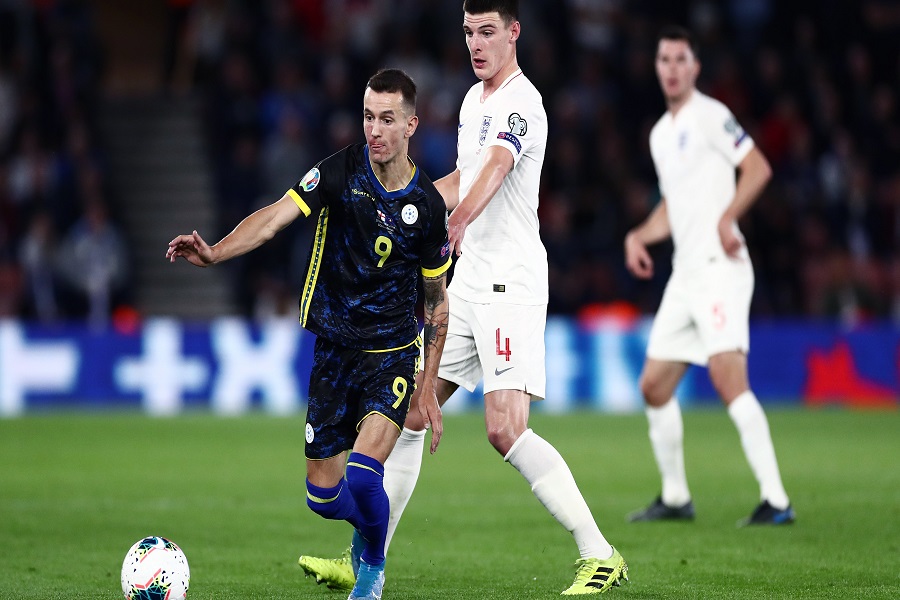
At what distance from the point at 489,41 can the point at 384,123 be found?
2.64ft

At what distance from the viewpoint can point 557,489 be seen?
6.19m

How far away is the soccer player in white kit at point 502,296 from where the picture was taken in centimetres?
619

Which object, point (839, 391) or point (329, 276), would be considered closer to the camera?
point (329, 276)

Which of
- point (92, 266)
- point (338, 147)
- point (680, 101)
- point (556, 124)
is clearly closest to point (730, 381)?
point (680, 101)

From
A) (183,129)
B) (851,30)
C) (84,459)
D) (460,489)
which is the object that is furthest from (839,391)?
(183,129)

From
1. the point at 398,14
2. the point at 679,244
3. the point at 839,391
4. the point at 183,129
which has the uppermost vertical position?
the point at 398,14

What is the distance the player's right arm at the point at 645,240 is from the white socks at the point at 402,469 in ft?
9.15

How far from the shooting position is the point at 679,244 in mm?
8820

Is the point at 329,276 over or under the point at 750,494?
over

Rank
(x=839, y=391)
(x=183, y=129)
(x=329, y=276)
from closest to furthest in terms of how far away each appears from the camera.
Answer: (x=329, y=276) < (x=839, y=391) < (x=183, y=129)

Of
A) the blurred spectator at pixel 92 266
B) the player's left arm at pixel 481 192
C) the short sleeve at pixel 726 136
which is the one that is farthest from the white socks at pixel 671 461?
the blurred spectator at pixel 92 266

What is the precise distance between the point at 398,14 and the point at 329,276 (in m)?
15.0

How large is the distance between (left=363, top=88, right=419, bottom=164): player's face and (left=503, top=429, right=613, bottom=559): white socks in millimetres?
1408

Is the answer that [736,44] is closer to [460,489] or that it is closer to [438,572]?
[460,489]
